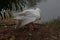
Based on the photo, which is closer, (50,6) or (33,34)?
(33,34)

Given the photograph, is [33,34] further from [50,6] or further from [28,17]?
[50,6]

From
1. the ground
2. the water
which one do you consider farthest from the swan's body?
the water

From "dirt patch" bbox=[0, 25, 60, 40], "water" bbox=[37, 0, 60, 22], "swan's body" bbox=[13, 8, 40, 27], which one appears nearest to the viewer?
"dirt patch" bbox=[0, 25, 60, 40]

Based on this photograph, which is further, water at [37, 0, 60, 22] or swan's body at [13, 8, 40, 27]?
water at [37, 0, 60, 22]

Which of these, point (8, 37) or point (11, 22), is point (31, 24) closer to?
point (8, 37)

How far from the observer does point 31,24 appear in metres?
5.02

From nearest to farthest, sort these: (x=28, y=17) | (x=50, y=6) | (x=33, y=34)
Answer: (x=33, y=34), (x=28, y=17), (x=50, y=6)

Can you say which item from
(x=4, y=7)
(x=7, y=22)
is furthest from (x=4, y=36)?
(x=7, y=22)

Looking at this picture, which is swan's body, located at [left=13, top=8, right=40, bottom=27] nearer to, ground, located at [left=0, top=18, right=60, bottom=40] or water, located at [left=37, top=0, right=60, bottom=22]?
ground, located at [left=0, top=18, right=60, bottom=40]

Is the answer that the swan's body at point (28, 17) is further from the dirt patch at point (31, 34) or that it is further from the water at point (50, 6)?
the water at point (50, 6)

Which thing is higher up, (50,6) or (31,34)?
(31,34)

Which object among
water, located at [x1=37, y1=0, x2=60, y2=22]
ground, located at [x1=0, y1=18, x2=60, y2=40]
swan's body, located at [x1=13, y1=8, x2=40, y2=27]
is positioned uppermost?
swan's body, located at [x1=13, y1=8, x2=40, y2=27]

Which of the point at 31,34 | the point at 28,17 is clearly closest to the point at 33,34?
the point at 31,34

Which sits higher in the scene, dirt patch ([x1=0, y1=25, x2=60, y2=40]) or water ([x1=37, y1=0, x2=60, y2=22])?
dirt patch ([x1=0, y1=25, x2=60, y2=40])
